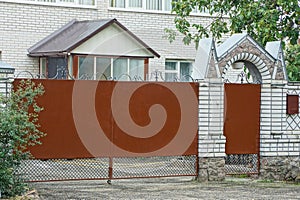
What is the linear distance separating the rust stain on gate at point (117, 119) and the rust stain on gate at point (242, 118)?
749 mm

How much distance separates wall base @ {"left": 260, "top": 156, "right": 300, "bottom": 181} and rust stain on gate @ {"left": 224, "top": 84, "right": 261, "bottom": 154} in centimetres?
33

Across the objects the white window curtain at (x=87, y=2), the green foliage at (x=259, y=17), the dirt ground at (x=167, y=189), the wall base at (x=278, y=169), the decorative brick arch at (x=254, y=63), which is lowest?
the dirt ground at (x=167, y=189)

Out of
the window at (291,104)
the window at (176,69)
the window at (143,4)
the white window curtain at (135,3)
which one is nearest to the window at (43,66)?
the window at (143,4)

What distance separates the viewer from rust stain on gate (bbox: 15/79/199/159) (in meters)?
13.9

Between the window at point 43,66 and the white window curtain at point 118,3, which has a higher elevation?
the white window curtain at point 118,3

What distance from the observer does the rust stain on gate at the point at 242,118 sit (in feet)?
50.7

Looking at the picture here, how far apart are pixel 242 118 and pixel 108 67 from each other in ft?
25.1

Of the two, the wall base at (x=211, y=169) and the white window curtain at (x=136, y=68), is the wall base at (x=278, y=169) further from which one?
the white window curtain at (x=136, y=68)

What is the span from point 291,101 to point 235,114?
1299mm

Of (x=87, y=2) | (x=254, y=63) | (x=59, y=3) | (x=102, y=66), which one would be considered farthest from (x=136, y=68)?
(x=254, y=63)

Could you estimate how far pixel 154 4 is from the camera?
24781mm

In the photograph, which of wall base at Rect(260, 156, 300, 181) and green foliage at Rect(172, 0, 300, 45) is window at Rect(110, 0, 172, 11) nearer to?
green foliage at Rect(172, 0, 300, 45)

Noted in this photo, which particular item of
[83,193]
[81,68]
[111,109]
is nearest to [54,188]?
[83,193]

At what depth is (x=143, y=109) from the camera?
1473 cm
